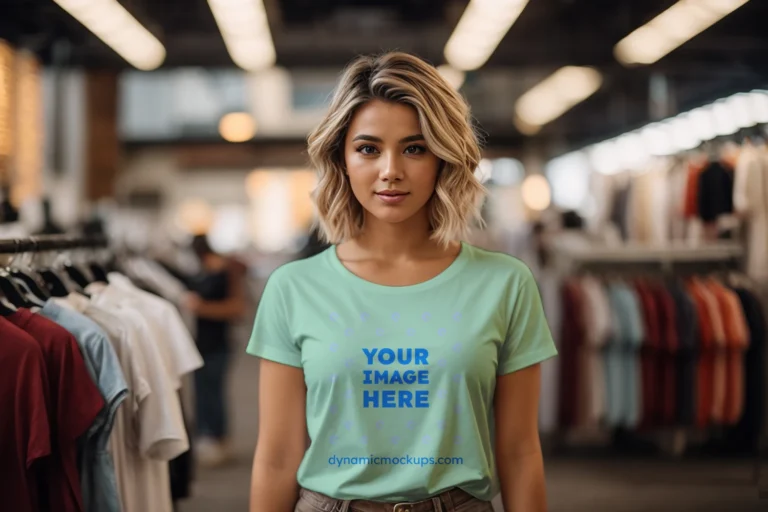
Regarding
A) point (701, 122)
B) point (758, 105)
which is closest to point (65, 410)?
point (758, 105)

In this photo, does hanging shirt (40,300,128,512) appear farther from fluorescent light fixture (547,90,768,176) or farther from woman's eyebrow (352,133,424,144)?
fluorescent light fixture (547,90,768,176)

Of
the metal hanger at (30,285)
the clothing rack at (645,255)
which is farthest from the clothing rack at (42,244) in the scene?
the clothing rack at (645,255)

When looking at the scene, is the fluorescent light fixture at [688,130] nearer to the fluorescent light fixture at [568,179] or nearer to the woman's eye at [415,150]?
the fluorescent light fixture at [568,179]

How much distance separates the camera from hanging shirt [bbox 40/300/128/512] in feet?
8.02

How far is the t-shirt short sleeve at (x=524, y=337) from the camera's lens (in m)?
1.95

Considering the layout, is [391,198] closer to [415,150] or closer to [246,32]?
[415,150]

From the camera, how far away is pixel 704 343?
21.0ft

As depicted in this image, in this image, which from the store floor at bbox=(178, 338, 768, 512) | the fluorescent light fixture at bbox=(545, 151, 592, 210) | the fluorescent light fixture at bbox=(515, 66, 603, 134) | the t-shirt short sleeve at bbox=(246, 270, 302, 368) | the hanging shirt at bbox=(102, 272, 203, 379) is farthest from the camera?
the fluorescent light fixture at bbox=(545, 151, 592, 210)

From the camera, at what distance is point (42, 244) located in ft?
9.59

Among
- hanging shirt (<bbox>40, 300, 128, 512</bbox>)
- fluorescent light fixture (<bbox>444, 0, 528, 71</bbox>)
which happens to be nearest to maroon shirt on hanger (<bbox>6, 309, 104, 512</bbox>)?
hanging shirt (<bbox>40, 300, 128, 512</bbox>)

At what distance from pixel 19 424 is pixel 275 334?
0.69 m

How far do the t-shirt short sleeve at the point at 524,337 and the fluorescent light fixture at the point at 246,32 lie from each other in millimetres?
4891

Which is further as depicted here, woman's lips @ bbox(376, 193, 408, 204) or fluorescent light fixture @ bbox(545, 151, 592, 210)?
fluorescent light fixture @ bbox(545, 151, 592, 210)

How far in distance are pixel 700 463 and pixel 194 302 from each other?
3.92m
